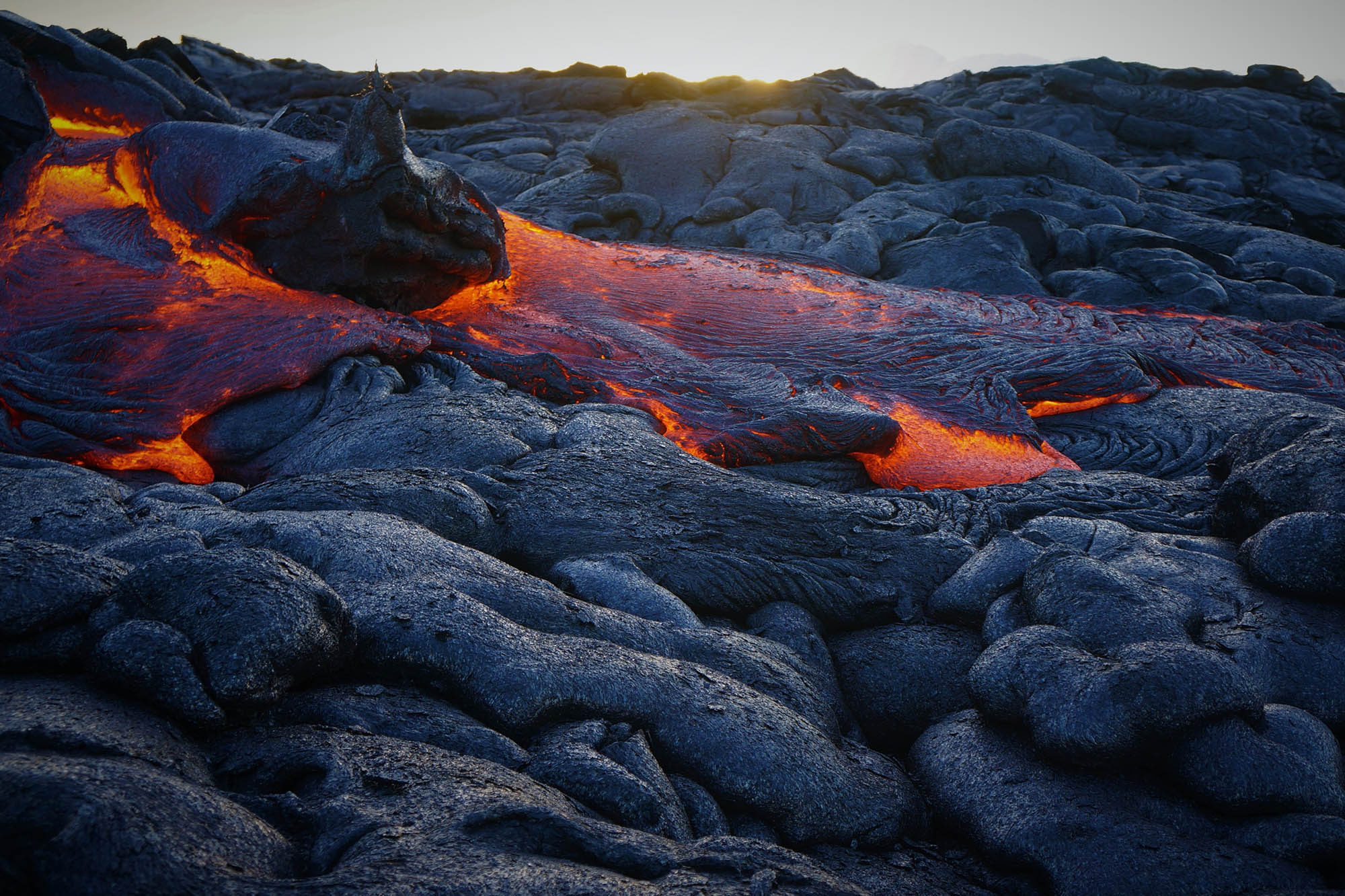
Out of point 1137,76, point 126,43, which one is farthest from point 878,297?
point 1137,76

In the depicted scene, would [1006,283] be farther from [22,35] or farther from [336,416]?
[22,35]

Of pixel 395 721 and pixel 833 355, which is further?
pixel 833 355

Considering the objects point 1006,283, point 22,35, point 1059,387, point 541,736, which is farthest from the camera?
point 1006,283

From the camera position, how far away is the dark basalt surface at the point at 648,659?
7.60 feet

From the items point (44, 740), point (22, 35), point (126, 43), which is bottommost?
point (44, 740)

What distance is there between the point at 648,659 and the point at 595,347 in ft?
14.5

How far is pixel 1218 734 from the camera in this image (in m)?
3.17

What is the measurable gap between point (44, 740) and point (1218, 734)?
3.97m

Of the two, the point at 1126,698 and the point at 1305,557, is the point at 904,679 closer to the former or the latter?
the point at 1126,698

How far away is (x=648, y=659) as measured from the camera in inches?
136

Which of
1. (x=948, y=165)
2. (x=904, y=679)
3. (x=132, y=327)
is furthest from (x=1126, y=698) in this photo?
(x=948, y=165)

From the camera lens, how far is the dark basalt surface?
232 centimetres

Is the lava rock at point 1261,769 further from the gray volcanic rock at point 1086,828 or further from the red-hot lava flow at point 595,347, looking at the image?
the red-hot lava flow at point 595,347

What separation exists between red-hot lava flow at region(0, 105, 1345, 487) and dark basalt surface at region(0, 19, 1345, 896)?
1.13 feet
